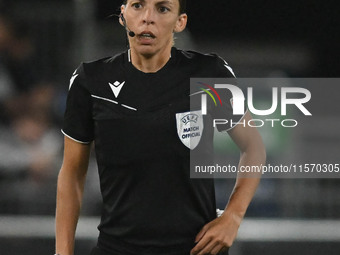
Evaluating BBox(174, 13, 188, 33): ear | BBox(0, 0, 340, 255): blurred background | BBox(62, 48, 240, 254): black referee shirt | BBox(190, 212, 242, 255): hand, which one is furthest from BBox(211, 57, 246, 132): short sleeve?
BBox(0, 0, 340, 255): blurred background

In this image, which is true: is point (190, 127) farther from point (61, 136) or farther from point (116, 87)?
point (61, 136)

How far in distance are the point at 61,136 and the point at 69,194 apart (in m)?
3.12

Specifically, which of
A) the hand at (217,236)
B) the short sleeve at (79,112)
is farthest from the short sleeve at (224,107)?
the short sleeve at (79,112)

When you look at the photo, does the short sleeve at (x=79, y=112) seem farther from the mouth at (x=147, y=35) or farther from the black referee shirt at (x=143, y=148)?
the mouth at (x=147, y=35)

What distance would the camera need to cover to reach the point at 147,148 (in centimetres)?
187

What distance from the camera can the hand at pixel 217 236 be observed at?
184 centimetres

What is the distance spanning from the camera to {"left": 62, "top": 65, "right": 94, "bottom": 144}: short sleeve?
6.48ft

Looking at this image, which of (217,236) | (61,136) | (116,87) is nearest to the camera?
(217,236)

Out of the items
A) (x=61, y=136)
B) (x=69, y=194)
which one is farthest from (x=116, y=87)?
(x=61, y=136)

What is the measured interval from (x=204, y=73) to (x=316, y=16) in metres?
4.95

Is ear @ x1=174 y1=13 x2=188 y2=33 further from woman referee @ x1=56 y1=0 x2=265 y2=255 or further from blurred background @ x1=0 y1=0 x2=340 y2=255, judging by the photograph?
blurred background @ x1=0 y1=0 x2=340 y2=255

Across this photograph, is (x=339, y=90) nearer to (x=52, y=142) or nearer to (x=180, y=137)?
(x=52, y=142)

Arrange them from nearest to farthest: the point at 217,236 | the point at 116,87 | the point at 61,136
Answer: the point at 217,236
the point at 116,87
the point at 61,136

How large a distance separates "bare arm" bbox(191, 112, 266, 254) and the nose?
1.38 ft
